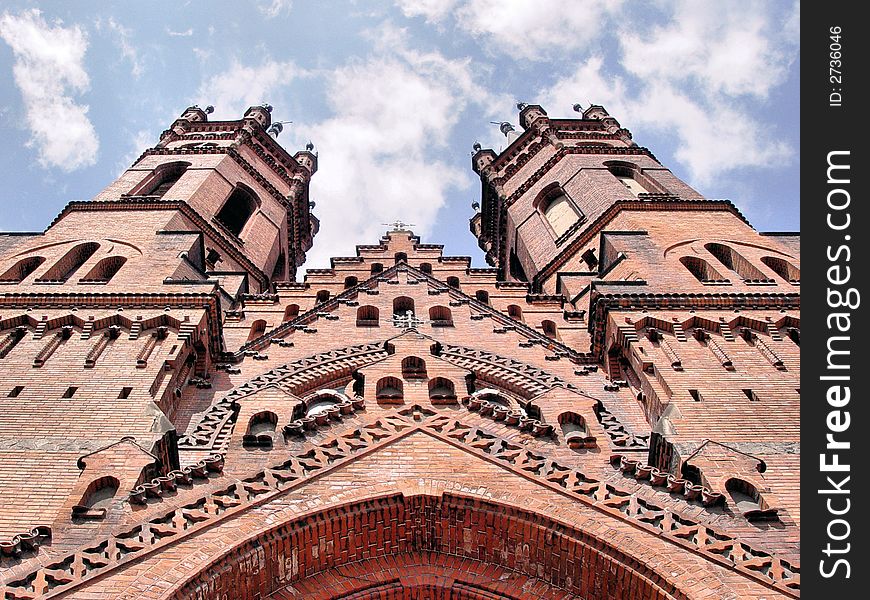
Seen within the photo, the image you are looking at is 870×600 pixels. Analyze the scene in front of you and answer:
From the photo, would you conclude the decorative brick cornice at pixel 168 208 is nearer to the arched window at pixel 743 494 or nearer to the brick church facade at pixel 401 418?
the brick church facade at pixel 401 418

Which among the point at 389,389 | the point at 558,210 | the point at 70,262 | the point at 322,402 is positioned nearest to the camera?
the point at 389,389

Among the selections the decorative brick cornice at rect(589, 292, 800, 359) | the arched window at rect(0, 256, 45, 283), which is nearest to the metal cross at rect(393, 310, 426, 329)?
the decorative brick cornice at rect(589, 292, 800, 359)

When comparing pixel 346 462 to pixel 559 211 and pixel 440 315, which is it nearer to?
pixel 440 315

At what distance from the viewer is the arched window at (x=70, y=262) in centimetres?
2138

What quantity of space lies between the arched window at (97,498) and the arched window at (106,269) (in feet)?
36.8

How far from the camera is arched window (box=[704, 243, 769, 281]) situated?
2181cm

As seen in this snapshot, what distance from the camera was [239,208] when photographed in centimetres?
3416

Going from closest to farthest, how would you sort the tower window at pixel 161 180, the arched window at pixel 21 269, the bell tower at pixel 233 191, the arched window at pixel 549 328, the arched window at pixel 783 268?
the arched window at pixel 21 269 < the arched window at pixel 549 328 < the arched window at pixel 783 268 < the bell tower at pixel 233 191 < the tower window at pixel 161 180

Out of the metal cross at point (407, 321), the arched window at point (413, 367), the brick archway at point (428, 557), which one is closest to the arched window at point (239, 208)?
the metal cross at point (407, 321)

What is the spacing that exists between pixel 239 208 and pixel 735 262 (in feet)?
62.2

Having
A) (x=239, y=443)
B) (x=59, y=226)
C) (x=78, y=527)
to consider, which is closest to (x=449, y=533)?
(x=239, y=443)

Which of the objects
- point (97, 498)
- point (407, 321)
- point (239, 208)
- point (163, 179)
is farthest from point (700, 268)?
point (163, 179)

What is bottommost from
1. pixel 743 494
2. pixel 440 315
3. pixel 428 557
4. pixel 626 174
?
pixel 428 557

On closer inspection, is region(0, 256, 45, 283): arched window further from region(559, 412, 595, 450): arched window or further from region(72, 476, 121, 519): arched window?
region(559, 412, 595, 450): arched window
